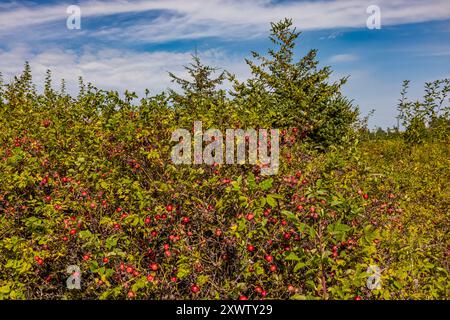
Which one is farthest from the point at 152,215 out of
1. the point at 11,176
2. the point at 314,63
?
the point at 314,63

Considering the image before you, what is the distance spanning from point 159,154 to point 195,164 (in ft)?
1.54

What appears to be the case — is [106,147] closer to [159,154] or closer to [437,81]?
[159,154]

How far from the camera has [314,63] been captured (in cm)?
1424

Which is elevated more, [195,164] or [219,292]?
[195,164]

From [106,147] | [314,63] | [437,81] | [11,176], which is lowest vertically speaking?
[11,176]

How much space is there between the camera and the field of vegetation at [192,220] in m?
3.21

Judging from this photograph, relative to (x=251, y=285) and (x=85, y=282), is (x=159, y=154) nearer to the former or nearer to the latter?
(x=85, y=282)

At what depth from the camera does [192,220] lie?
13.6 feet

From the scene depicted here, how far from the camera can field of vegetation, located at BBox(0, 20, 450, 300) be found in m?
3.21

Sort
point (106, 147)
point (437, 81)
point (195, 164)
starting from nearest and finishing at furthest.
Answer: point (195, 164) < point (106, 147) < point (437, 81)
